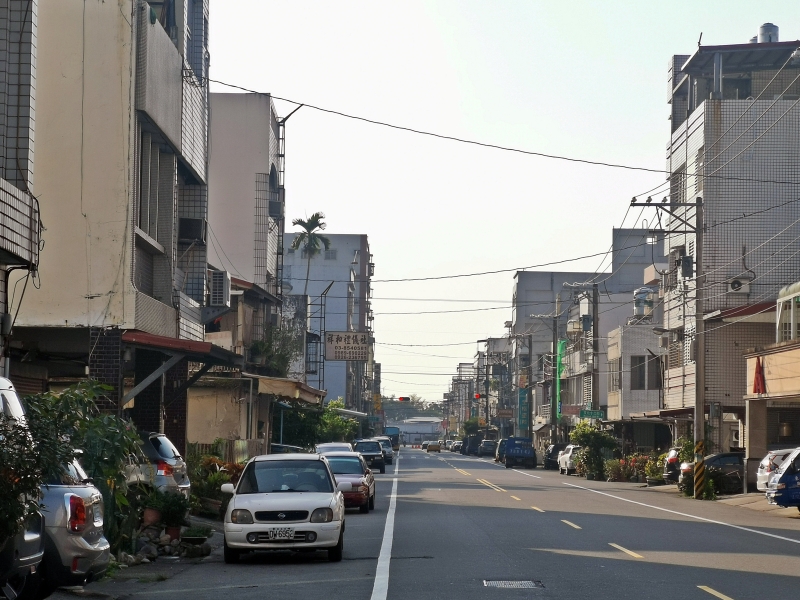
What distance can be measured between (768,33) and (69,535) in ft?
150

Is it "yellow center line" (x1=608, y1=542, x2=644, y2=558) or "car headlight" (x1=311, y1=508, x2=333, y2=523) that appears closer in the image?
"car headlight" (x1=311, y1=508, x2=333, y2=523)

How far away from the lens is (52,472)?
29.5 ft

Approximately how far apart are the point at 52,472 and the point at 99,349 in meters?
13.6

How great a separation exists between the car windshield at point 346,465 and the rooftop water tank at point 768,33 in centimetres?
3159

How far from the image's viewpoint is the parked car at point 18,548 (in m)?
8.64

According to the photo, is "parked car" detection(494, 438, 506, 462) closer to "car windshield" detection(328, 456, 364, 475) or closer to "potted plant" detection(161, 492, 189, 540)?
"car windshield" detection(328, 456, 364, 475)

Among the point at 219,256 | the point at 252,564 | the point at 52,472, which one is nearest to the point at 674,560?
the point at 252,564

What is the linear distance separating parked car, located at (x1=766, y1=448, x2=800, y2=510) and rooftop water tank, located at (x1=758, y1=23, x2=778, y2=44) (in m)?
27.3

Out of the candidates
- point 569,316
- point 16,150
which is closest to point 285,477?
point 16,150

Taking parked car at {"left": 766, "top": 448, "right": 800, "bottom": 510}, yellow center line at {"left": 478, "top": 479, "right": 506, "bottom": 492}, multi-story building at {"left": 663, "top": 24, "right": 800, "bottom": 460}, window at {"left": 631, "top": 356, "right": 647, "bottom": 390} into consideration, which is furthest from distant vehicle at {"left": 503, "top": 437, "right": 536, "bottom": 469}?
parked car at {"left": 766, "top": 448, "right": 800, "bottom": 510}

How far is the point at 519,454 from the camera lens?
6869cm

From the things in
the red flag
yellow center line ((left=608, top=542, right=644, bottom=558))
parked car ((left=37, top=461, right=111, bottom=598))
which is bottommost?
yellow center line ((left=608, top=542, right=644, bottom=558))

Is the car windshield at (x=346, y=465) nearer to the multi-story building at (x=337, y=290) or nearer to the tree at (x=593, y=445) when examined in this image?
the tree at (x=593, y=445)

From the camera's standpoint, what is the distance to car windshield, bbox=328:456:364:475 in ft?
87.4
